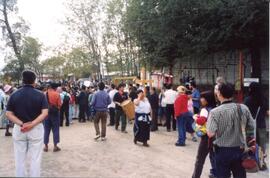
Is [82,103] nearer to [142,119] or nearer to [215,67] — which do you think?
[215,67]

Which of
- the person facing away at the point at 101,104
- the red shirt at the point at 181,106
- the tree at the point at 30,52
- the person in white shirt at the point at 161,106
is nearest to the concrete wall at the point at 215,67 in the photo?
the person in white shirt at the point at 161,106

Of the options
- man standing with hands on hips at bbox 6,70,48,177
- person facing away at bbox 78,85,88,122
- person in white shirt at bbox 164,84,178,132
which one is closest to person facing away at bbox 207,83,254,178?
man standing with hands on hips at bbox 6,70,48,177

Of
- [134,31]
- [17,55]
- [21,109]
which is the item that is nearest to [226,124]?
[21,109]

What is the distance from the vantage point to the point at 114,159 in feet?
29.9

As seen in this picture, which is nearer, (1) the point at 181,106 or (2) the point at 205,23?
(1) the point at 181,106

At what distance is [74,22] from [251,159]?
24.1 m

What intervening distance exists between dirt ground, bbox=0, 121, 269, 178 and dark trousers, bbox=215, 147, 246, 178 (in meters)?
2.75

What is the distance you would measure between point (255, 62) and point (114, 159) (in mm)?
10496

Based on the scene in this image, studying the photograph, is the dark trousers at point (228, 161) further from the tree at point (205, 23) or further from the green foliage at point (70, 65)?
the green foliage at point (70, 65)

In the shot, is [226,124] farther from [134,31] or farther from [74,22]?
[74,22]

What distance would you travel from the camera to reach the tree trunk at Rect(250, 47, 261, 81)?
55.7 feet

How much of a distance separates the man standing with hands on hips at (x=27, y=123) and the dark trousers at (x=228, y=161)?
2778 mm

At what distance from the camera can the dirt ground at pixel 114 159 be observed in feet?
25.5

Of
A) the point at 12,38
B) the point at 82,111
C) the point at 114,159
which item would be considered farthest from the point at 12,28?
the point at 114,159
